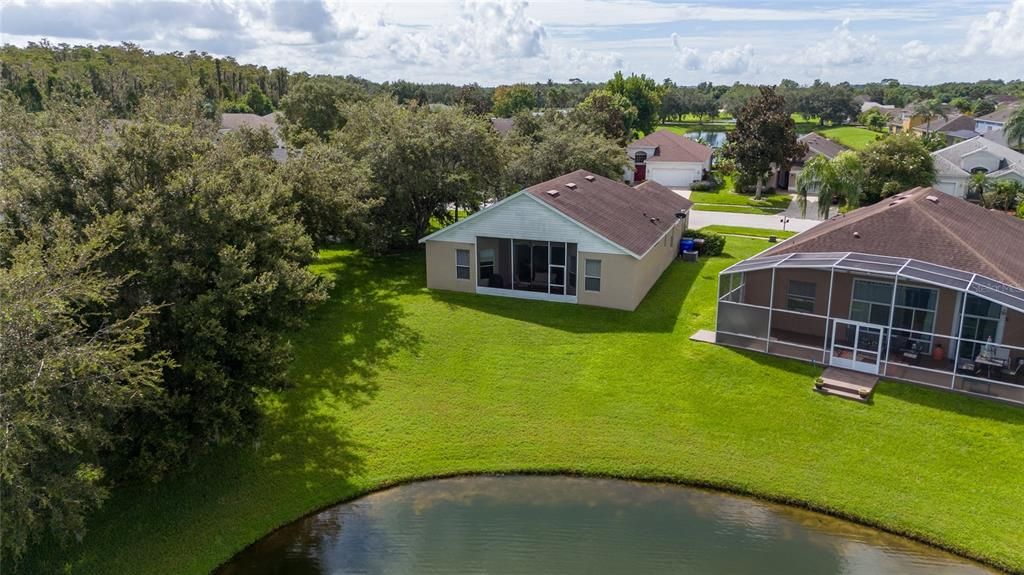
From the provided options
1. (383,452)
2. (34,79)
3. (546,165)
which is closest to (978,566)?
(383,452)

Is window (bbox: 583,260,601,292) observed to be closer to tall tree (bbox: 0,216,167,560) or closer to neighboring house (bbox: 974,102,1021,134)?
tall tree (bbox: 0,216,167,560)

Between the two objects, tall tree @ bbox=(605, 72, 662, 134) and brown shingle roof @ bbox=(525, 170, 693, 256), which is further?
tall tree @ bbox=(605, 72, 662, 134)

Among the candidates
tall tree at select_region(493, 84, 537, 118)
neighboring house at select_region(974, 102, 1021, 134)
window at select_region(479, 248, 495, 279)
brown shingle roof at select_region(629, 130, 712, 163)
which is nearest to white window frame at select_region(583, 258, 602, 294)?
window at select_region(479, 248, 495, 279)

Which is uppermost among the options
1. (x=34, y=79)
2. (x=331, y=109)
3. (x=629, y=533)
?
(x=34, y=79)

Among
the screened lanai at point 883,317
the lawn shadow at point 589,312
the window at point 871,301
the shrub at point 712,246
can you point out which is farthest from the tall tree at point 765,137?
the window at point 871,301

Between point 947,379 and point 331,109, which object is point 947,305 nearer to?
point 947,379

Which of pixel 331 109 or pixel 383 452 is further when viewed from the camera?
pixel 331 109
